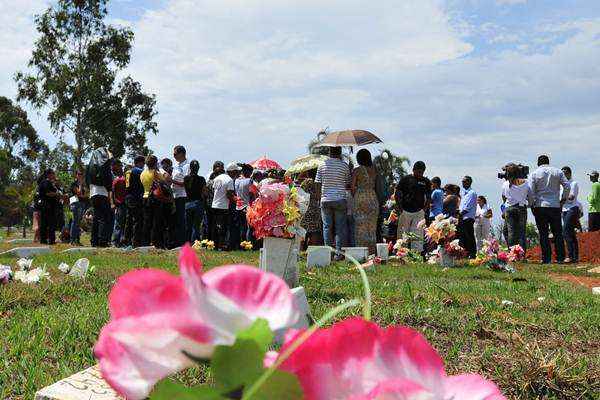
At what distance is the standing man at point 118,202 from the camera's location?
476 inches

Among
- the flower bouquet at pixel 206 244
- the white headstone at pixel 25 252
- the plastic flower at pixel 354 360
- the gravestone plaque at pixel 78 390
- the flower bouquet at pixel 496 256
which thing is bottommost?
the flower bouquet at pixel 496 256

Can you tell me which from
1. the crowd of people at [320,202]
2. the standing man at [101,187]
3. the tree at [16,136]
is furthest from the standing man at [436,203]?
the tree at [16,136]

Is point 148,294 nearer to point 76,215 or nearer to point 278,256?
point 278,256

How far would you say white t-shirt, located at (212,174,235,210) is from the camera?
12109 mm

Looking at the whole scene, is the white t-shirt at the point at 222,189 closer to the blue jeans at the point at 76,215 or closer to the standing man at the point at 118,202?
the standing man at the point at 118,202

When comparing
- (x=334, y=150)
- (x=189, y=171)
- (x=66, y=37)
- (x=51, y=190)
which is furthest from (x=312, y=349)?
(x=66, y=37)

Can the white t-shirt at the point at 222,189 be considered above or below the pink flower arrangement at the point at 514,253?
above

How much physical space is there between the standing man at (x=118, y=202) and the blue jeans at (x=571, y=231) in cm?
818

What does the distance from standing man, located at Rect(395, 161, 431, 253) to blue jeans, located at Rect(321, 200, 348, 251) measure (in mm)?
1393

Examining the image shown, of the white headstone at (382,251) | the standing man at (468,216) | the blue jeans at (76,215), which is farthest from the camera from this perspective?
the blue jeans at (76,215)

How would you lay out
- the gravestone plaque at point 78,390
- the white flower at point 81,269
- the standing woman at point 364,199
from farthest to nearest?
the standing woman at point 364,199 → the white flower at point 81,269 → the gravestone plaque at point 78,390

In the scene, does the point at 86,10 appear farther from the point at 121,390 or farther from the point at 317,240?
the point at 121,390

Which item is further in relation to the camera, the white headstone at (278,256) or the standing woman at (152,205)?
the standing woman at (152,205)

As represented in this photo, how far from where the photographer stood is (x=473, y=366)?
2918mm
